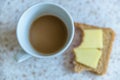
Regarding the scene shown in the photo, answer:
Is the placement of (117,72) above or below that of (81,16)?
below

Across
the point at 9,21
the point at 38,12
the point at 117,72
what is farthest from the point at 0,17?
the point at 117,72

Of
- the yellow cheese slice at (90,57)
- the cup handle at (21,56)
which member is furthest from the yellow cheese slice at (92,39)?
the cup handle at (21,56)

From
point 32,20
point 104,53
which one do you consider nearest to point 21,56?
point 32,20

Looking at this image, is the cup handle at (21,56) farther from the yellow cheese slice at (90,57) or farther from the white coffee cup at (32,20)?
the yellow cheese slice at (90,57)

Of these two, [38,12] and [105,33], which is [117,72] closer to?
[105,33]
